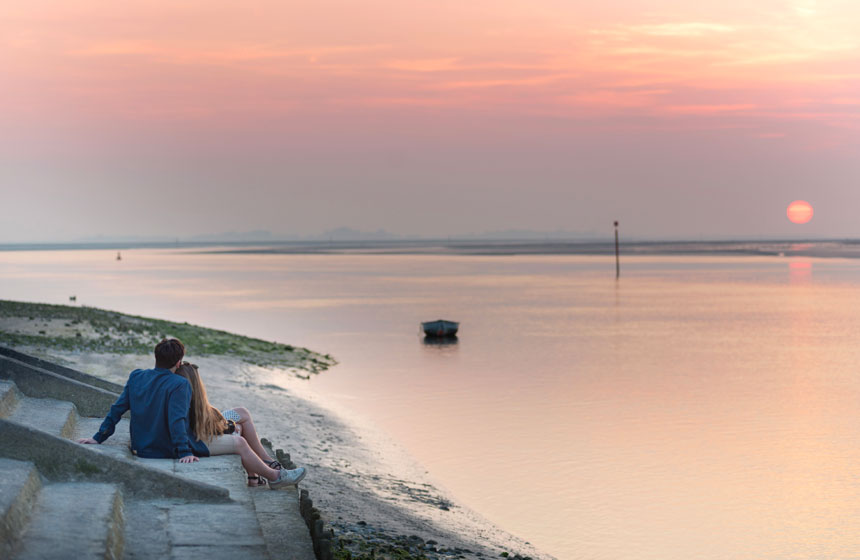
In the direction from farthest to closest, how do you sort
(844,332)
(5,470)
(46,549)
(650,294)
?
(650,294)
(844,332)
(5,470)
(46,549)

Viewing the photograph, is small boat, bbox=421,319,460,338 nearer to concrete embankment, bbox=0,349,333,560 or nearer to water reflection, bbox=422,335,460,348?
water reflection, bbox=422,335,460,348

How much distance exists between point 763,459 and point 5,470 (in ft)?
52.8

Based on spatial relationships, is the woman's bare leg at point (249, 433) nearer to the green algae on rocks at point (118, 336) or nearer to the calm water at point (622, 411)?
the calm water at point (622, 411)

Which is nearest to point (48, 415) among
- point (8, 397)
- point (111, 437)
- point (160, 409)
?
point (8, 397)

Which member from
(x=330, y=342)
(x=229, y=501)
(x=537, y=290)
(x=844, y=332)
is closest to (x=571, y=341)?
(x=330, y=342)

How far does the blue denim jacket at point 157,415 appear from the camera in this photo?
395 inches

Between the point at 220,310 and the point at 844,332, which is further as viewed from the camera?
the point at 220,310

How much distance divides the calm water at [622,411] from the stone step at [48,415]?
7.21 metres

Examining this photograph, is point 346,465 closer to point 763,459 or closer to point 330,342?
point 763,459

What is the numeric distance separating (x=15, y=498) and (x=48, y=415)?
13.8 feet

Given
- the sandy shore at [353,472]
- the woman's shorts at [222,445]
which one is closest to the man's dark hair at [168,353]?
the woman's shorts at [222,445]

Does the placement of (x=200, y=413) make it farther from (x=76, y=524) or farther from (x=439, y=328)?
(x=439, y=328)

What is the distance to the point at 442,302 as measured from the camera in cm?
6988

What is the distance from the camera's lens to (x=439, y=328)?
4350 cm
